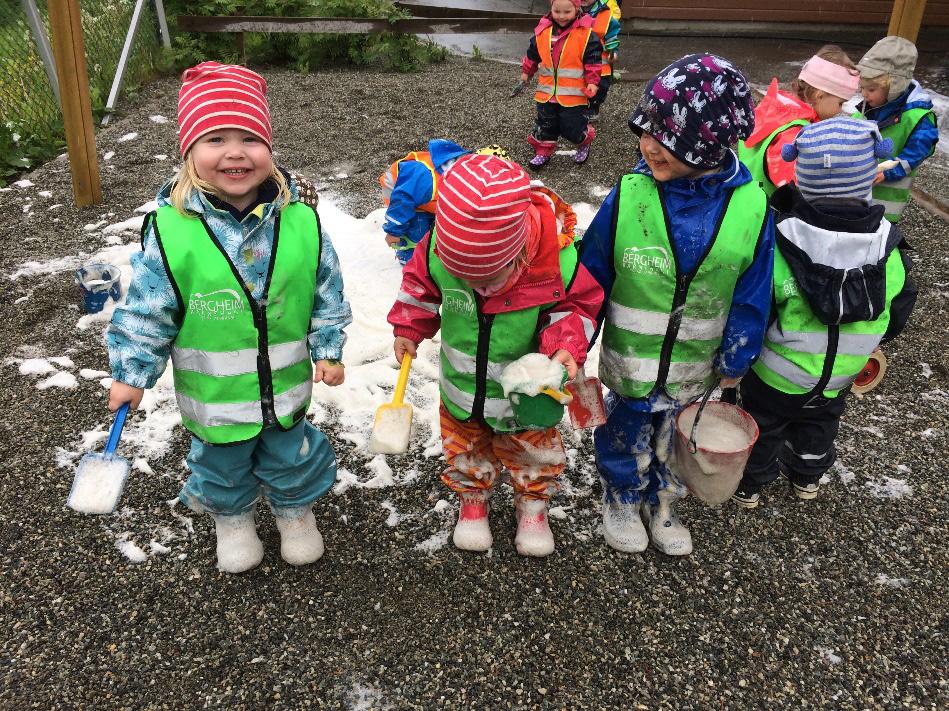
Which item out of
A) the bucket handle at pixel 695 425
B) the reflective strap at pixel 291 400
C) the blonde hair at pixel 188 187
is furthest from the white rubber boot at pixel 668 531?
the blonde hair at pixel 188 187

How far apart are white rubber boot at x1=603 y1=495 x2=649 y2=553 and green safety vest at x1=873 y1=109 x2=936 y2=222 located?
237 centimetres

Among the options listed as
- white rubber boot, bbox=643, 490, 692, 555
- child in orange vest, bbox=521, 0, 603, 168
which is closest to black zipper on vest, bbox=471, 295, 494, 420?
white rubber boot, bbox=643, 490, 692, 555

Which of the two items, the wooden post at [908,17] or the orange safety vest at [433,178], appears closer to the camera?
the orange safety vest at [433,178]

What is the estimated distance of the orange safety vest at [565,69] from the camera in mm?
5629

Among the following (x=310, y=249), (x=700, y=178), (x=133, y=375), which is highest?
(x=700, y=178)

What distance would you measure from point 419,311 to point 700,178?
0.90 meters

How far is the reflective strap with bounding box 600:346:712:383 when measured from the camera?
7.57ft

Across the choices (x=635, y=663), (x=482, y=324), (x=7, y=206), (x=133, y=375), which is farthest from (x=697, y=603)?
(x=7, y=206)

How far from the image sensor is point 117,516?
2.71 metres

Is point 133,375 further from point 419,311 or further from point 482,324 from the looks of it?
point 482,324

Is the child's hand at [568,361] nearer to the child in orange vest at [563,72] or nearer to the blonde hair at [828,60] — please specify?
the blonde hair at [828,60]

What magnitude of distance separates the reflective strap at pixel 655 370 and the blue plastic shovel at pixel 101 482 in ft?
4.75

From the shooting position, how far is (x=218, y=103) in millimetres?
1934

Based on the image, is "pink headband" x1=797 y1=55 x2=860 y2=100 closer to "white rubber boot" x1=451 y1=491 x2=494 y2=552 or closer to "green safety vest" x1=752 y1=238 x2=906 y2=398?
"green safety vest" x1=752 y1=238 x2=906 y2=398
